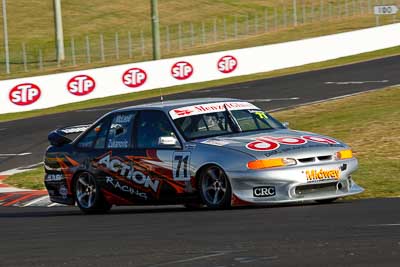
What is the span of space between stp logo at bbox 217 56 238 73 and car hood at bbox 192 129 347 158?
94.7ft

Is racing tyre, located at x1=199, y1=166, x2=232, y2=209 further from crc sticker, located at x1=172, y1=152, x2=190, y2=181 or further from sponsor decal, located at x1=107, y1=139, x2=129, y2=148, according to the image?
sponsor decal, located at x1=107, y1=139, x2=129, y2=148

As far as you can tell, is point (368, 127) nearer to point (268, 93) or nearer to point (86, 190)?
point (86, 190)

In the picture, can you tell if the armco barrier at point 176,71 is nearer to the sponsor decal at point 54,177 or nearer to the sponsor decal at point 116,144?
the sponsor decal at point 54,177

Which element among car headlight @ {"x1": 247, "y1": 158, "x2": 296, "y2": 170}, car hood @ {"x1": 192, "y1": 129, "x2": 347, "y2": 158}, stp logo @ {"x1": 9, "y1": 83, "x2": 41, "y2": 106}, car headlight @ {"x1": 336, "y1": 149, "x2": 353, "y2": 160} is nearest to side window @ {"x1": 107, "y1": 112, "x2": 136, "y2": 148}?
car hood @ {"x1": 192, "y1": 129, "x2": 347, "y2": 158}

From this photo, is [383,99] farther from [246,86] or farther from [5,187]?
[5,187]

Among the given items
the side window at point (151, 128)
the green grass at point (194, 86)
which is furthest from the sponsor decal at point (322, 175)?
the green grass at point (194, 86)

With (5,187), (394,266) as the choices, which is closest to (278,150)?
(394,266)

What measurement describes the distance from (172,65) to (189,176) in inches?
1093

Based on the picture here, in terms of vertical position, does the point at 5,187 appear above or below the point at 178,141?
below

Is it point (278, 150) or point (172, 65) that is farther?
point (172, 65)

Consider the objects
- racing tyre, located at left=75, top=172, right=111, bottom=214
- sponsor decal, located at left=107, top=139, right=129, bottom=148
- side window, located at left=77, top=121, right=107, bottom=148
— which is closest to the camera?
sponsor decal, located at left=107, top=139, right=129, bottom=148

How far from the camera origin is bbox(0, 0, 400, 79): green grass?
6025 cm

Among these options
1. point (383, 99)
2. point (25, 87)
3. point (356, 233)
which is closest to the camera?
point (356, 233)

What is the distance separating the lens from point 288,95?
32938mm
